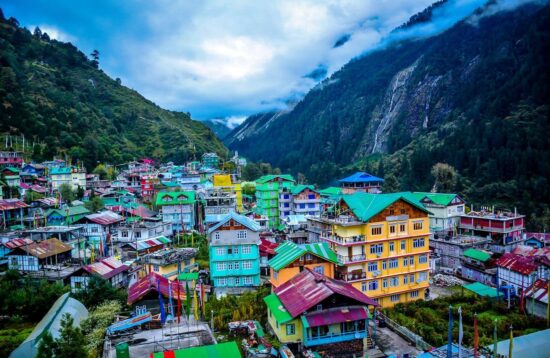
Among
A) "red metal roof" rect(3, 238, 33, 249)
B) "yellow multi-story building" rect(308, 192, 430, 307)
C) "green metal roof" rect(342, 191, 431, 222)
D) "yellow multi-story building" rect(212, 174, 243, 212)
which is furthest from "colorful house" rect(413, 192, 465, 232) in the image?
"red metal roof" rect(3, 238, 33, 249)

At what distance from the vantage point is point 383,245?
1054 inches

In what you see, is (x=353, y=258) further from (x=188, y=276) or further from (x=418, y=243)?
(x=188, y=276)

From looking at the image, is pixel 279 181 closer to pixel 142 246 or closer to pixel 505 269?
pixel 142 246

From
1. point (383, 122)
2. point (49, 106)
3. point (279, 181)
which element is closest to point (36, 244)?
point (279, 181)

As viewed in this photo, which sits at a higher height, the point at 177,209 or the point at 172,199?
the point at 172,199

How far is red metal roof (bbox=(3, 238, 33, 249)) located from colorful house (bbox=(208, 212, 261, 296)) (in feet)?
55.7

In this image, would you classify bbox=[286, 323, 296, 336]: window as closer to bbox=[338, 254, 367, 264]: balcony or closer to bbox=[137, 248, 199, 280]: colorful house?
bbox=[338, 254, 367, 264]: balcony

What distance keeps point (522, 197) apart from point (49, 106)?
96.6 meters

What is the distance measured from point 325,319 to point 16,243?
2812cm

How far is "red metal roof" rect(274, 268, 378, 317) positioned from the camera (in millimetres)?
19178

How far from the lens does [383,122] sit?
14488 cm

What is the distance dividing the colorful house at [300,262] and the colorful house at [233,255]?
11.8ft

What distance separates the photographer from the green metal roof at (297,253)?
24531 millimetres

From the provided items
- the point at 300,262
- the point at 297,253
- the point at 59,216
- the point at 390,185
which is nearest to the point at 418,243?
the point at 300,262
